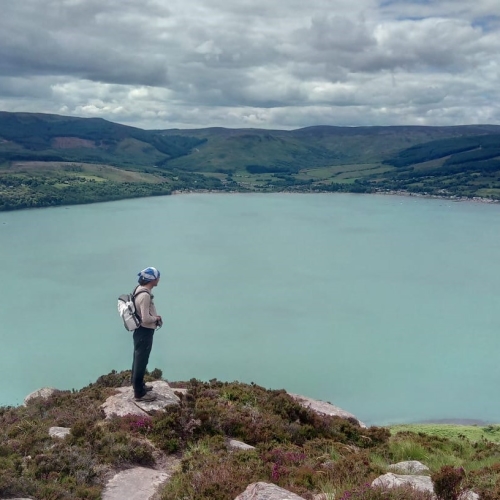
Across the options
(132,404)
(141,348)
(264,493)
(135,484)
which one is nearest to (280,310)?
(132,404)

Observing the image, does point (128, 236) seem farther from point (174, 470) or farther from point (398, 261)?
point (174, 470)

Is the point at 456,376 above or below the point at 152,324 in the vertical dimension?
below

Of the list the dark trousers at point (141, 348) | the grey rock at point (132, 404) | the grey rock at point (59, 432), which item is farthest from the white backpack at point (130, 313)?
the grey rock at point (59, 432)

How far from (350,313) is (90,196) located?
87.0 m

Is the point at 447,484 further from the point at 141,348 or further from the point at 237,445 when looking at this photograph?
the point at 141,348

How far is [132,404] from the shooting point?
8.16 m

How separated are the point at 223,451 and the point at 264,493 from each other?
198 centimetres

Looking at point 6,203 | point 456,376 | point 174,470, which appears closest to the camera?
point 174,470

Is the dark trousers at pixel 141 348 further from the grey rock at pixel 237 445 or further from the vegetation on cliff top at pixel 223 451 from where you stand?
the grey rock at pixel 237 445

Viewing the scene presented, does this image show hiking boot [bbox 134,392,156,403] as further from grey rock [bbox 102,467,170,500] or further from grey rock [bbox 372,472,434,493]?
grey rock [bbox 372,472,434,493]

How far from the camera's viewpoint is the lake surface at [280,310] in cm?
2483

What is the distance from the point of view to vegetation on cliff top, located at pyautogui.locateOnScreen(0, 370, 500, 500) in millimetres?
5309

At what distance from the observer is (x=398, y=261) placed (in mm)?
55219

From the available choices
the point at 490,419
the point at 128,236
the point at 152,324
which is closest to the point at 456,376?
the point at 490,419
